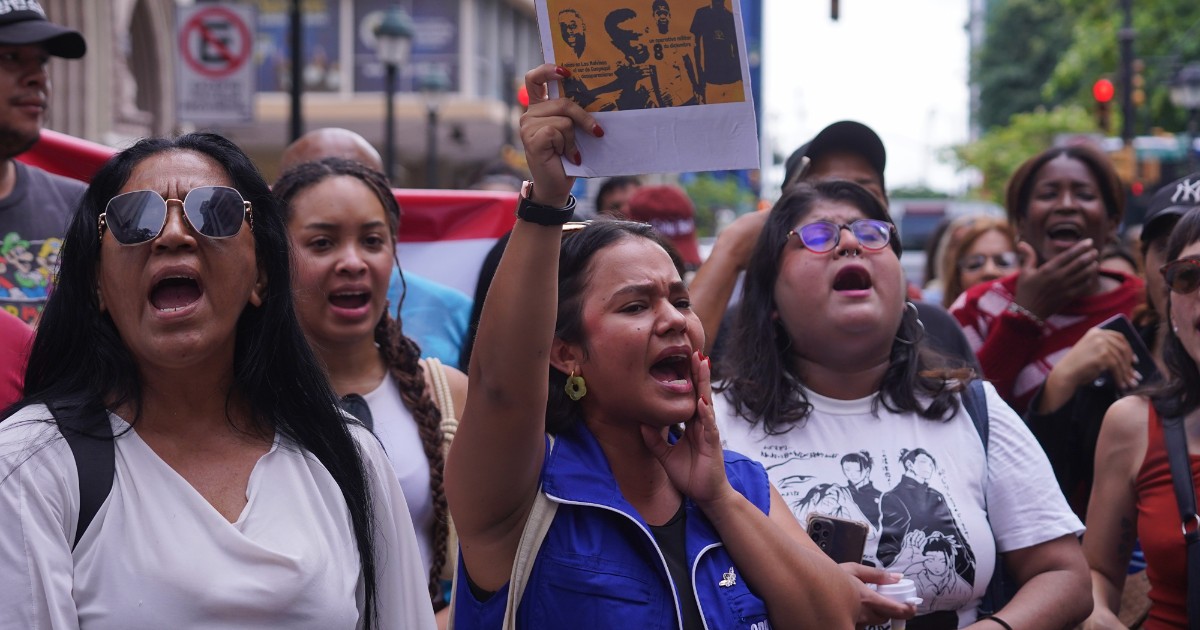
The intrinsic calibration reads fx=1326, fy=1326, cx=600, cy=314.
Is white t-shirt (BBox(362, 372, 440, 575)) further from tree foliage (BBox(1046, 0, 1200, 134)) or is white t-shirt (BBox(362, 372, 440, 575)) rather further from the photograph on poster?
tree foliage (BBox(1046, 0, 1200, 134))

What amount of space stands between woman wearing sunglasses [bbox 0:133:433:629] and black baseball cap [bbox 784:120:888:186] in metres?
2.81

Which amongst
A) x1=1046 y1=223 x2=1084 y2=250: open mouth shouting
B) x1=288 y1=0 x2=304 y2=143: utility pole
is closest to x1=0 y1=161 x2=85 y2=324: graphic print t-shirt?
A: x1=1046 y1=223 x2=1084 y2=250: open mouth shouting

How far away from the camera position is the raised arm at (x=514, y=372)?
2.60 m

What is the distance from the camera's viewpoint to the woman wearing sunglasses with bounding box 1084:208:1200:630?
149 inches

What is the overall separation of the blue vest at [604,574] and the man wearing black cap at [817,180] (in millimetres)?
1539

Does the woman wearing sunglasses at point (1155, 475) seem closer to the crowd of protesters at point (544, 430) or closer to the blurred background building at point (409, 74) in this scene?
the crowd of protesters at point (544, 430)

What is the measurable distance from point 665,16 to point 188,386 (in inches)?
47.7

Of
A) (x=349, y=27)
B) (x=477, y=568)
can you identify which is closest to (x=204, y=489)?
(x=477, y=568)

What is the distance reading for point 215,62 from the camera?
37.3 feet

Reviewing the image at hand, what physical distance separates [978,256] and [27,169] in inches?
193

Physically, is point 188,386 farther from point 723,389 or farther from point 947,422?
point 947,422

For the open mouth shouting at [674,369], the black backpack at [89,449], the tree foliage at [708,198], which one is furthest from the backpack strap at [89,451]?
the tree foliage at [708,198]

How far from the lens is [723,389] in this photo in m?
3.90

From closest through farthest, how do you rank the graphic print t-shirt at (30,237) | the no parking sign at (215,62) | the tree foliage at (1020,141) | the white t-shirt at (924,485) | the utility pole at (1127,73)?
the white t-shirt at (924,485)
the graphic print t-shirt at (30,237)
the no parking sign at (215,62)
the utility pole at (1127,73)
the tree foliage at (1020,141)
